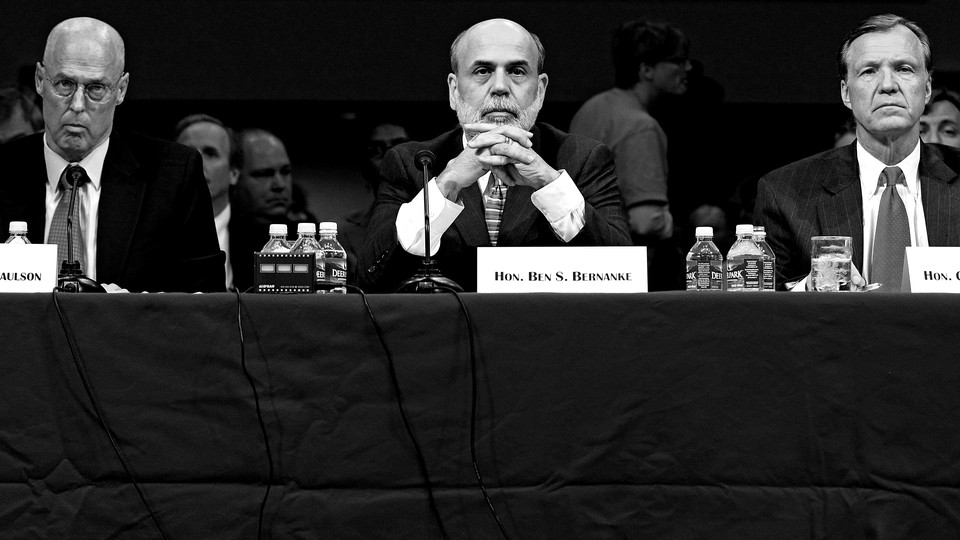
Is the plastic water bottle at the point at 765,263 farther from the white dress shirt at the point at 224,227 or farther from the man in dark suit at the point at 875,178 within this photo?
the white dress shirt at the point at 224,227

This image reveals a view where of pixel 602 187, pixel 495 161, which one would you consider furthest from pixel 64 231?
pixel 602 187

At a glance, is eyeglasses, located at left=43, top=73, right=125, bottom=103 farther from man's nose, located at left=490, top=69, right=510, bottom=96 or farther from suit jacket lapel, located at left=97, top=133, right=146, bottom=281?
man's nose, located at left=490, top=69, right=510, bottom=96

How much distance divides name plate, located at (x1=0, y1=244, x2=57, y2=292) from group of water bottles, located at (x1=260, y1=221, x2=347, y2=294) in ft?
1.35

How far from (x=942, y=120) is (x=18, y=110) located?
3500 millimetres

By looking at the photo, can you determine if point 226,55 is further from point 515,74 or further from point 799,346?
point 799,346

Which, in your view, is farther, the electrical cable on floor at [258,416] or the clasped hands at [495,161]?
the clasped hands at [495,161]

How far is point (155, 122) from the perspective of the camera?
420cm

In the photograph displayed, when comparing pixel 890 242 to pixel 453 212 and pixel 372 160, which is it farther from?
pixel 372 160

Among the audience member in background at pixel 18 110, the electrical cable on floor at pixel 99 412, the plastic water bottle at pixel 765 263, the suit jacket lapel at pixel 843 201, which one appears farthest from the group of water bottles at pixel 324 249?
the audience member in background at pixel 18 110

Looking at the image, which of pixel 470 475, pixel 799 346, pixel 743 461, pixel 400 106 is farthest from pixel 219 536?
pixel 400 106

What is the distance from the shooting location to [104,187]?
2945mm

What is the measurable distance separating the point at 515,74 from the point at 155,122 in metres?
1.85

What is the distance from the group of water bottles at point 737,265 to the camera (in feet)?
7.85

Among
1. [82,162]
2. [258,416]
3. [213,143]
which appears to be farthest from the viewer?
[213,143]
